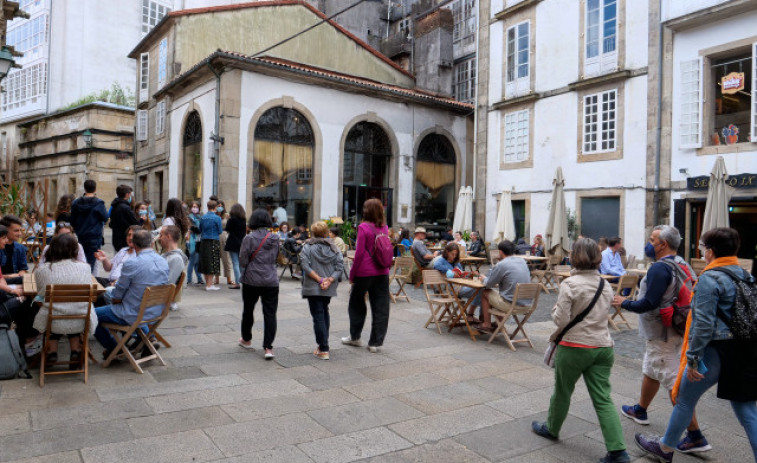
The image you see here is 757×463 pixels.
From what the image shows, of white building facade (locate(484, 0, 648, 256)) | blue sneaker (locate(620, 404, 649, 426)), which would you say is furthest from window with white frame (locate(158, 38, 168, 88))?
blue sneaker (locate(620, 404, 649, 426))

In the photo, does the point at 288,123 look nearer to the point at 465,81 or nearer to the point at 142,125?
the point at 142,125

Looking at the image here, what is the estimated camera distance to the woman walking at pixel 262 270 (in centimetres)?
577

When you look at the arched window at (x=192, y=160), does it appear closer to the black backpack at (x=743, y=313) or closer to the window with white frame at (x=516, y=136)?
the window with white frame at (x=516, y=136)

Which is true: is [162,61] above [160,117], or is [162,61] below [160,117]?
above

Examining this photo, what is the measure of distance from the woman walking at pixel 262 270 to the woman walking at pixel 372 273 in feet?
3.11

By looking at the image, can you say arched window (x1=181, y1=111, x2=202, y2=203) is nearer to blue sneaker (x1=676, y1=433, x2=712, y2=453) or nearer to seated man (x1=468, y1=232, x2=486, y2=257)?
seated man (x1=468, y1=232, x2=486, y2=257)

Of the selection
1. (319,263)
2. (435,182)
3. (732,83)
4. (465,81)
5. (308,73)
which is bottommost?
(319,263)

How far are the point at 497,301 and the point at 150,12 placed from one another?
32.6 meters

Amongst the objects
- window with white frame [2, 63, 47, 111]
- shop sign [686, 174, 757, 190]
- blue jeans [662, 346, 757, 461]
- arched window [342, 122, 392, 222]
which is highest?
window with white frame [2, 63, 47, 111]

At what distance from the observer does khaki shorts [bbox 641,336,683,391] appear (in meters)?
3.87

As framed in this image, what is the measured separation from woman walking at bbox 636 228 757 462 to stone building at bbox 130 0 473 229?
14.8 meters

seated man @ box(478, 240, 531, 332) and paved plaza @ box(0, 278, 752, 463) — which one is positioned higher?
seated man @ box(478, 240, 531, 332)

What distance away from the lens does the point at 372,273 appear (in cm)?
614

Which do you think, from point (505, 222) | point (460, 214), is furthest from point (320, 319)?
point (460, 214)
